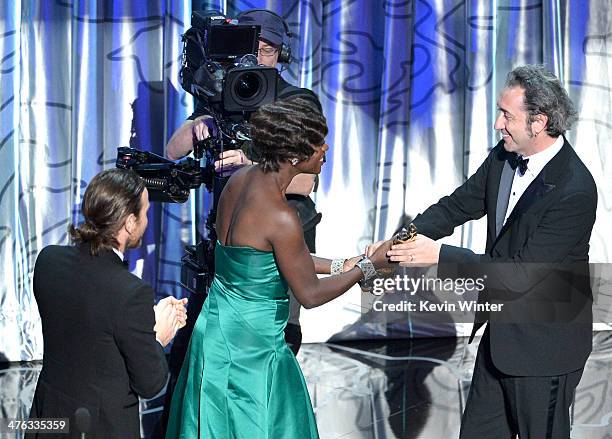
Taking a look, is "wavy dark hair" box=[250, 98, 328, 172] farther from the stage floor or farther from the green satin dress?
the stage floor

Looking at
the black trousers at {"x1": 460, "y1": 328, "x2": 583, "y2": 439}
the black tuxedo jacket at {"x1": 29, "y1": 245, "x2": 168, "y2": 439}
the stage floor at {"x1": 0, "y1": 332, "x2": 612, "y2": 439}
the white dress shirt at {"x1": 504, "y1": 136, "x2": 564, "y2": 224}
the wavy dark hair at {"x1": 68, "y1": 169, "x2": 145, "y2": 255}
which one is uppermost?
the white dress shirt at {"x1": 504, "y1": 136, "x2": 564, "y2": 224}

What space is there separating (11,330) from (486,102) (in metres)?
2.66

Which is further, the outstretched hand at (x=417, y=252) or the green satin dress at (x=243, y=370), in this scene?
the outstretched hand at (x=417, y=252)

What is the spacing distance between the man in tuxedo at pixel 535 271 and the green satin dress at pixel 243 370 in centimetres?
57

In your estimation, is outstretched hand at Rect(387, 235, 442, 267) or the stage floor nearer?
outstretched hand at Rect(387, 235, 442, 267)

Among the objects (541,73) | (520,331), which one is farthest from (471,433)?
(541,73)

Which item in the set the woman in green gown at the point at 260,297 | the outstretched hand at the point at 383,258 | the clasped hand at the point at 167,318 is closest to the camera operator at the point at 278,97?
the outstretched hand at the point at 383,258

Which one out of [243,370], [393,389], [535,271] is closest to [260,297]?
[243,370]

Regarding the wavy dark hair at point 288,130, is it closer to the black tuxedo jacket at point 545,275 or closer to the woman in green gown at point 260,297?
the woman in green gown at point 260,297

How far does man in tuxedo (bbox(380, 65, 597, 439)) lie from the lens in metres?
3.02

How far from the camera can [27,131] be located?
499 cm

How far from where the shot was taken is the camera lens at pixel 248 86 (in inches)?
141

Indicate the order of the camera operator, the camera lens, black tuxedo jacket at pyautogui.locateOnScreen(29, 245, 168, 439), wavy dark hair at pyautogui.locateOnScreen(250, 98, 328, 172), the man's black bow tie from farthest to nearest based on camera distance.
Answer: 1. the camera operator
2. the camera lens
3. the man's black bow tie
4. wavy dark hair at pyautogui.locateOnScreen(250, 98, 328, 172)
5. black tuxedo jacket at pyautogui.locateOnScreen(29, 245, 168, 439)

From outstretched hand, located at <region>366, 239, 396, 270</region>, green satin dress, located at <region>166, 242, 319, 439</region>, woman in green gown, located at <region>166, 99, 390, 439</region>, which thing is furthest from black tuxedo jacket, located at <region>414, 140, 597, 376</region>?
green satin dress, located at <region>166, 242, 319, 439</region>
